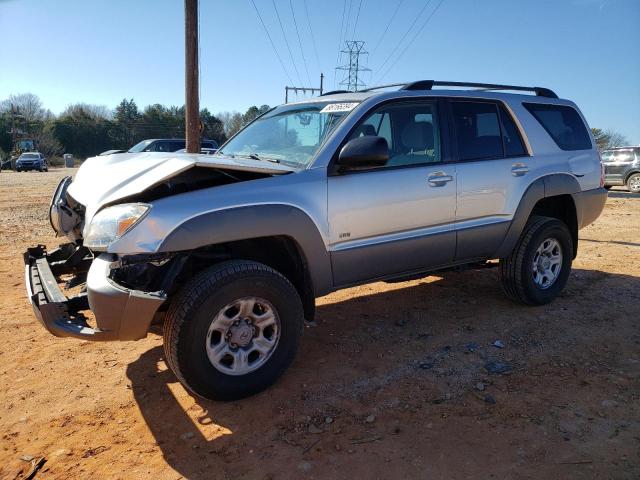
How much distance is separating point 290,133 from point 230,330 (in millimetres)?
1765

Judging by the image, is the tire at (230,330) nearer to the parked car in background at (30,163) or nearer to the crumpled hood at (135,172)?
the crumpled hood at (135,172)

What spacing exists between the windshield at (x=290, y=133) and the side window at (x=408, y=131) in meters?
0.28

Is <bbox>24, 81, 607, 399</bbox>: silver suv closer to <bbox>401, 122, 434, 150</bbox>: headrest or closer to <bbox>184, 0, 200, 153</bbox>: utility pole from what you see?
<bbox>401, 122, 434, 150</bbox>: headrest

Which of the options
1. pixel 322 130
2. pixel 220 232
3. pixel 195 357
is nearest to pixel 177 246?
pixel 220 232

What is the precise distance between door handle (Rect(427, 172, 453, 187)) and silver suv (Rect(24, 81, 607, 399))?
1 centimetres

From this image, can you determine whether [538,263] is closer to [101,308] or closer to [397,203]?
[397,203]

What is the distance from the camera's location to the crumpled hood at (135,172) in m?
2.96

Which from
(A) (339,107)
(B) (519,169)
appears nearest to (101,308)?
(A) (339,107)

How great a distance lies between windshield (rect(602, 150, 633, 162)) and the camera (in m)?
17.3

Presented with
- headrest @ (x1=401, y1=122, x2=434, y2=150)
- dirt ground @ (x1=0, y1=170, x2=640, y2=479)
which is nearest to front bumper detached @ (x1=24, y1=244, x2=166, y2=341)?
dirt ground @ (x1=0, y1=170, x2=640, y2=479)

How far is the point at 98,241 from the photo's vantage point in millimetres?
2906

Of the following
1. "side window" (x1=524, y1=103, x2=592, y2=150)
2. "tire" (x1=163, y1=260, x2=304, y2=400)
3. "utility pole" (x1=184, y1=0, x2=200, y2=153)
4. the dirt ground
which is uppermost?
"utility pole" (x1=184, y1=0, x2=200, y2=153)

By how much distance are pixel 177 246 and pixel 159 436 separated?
1119mm

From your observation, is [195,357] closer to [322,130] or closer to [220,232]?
[220,232]
